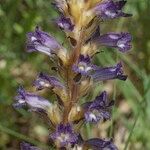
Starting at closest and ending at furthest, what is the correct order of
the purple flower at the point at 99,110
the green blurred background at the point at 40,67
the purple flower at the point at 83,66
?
the purple flower at the point at 83,66 → the purple flower at the point at 99,110 → the green blurred background at the point at 40,67

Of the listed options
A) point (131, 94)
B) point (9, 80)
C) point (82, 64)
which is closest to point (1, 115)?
point (9, 80)

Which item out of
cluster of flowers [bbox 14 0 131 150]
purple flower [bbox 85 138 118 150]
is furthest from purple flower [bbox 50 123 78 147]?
purple flower [bbox 85 138 118 150]

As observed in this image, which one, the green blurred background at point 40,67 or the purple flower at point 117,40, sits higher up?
the green blurred background at point 40,67

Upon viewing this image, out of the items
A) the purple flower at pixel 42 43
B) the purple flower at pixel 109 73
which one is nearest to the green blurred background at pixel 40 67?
the purple flower at pixel 109 73

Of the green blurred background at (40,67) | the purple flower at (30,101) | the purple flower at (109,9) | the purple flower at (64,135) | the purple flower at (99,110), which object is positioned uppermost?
the green blurred background at (40,67)

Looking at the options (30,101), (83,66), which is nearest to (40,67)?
(30,101)

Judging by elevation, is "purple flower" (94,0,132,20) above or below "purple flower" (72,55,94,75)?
above

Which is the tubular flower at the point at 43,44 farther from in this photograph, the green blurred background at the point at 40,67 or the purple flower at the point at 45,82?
the green blurred background at the point at 40,67

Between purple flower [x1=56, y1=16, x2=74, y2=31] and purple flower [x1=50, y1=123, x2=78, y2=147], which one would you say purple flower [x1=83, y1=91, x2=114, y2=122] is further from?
purple flower [x1=56, y1=16, x2=74, y2=31]
